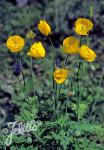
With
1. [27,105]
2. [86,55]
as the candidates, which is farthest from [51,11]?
[86,55]

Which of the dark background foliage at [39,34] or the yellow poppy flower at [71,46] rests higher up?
the yellow poppy flower at [71,46]

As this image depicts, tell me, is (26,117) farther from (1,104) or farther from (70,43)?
(1,104)

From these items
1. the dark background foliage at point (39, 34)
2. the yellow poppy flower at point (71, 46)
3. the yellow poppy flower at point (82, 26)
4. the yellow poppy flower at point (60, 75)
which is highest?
the yellow poppy flower at point (82, 26)

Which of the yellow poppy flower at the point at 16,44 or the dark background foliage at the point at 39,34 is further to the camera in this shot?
the dark background foliage at the point at 39,34

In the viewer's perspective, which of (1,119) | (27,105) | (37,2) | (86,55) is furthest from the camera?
(37,2)

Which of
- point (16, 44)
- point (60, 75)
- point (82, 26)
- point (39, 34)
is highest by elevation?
point (82, 26)

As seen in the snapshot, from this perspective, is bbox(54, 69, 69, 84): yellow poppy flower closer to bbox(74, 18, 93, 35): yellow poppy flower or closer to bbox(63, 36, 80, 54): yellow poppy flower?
bbox(63, 36, 80, 54): yellow poppy flower

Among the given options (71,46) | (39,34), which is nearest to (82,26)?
(71,46)

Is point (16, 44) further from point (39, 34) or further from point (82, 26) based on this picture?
point (39, 34)

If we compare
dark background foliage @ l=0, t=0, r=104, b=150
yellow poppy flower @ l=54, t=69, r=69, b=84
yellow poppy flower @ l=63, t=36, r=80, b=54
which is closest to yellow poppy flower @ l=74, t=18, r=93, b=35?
yellow poppy flower @ l=63, t=36, r=80, b=54

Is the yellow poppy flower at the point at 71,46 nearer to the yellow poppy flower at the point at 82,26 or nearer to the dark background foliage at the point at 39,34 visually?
the yellow poppy flower at the point at 82,26

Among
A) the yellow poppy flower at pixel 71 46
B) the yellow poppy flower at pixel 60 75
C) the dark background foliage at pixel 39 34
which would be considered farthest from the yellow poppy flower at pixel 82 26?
the dark background foliage at pixel 39 34
